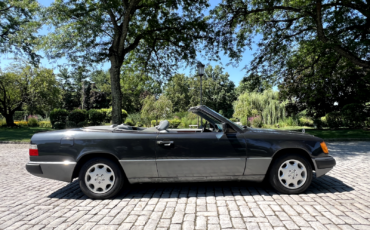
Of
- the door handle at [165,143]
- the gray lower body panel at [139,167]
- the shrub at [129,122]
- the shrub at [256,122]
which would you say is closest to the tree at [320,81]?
the shrub at [256,122]

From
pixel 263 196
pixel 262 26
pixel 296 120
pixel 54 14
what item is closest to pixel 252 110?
pixel 296 120

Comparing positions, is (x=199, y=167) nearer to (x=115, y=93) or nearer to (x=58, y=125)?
(x=115, y=93)

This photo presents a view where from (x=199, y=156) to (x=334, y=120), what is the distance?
2084 cm

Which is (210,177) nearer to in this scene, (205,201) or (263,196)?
(205,201)

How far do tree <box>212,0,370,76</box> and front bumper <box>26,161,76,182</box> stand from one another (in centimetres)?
1196

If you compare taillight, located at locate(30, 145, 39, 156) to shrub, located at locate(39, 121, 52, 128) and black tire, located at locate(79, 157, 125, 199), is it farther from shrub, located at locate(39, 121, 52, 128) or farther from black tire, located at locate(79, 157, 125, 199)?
shrub, located at locate(39, 121, 52, 128)

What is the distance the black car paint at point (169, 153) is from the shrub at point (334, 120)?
777 inches

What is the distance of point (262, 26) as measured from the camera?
14555mm

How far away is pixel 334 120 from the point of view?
1995 centimetres

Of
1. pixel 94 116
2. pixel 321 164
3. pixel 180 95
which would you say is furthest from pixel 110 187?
pixel 180 95

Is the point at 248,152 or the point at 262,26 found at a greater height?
the point at 262,26

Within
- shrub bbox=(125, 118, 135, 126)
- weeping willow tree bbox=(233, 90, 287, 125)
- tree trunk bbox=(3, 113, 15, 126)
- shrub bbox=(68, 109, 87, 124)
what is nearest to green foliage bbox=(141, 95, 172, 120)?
shrub bbox=(125, 118, 135, 126)

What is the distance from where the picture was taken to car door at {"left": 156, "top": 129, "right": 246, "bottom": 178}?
3.62 meters

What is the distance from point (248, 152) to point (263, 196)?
75cm
